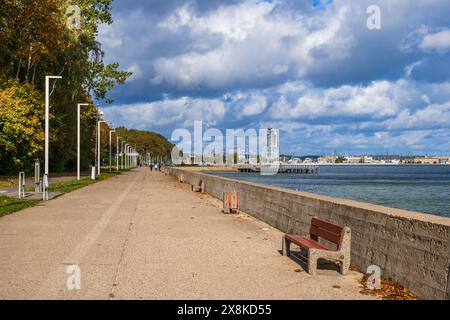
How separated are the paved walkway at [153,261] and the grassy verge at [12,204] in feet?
3.93

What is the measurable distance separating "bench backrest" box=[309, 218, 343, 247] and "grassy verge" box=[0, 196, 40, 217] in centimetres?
1014

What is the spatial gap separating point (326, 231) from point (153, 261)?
2.85m

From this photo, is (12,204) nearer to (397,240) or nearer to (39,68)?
(397,240)

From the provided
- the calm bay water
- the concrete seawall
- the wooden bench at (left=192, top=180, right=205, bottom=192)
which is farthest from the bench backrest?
the calm bay water

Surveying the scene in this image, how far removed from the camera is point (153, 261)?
855 centimetres

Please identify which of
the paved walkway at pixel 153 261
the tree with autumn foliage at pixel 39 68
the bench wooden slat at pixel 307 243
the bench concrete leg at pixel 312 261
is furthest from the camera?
the tree with autumn foliage at pixel 39 68

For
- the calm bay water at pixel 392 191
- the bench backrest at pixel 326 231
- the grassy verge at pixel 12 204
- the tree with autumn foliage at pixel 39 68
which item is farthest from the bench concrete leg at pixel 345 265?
the tree with autumn foliage at pixel 39 68

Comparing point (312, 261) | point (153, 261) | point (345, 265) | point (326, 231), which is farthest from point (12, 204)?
point (345, 265)

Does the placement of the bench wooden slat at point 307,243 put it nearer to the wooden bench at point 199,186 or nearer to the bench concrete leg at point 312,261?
the bench concrete leg at point 312,261

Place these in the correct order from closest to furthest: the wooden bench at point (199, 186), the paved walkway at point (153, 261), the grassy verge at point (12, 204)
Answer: the paved walkway at point (153, 261)
the grassy verge at point (12, 204)
the wooden bench at point (199, 186)

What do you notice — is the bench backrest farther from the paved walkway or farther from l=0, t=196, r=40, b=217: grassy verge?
l=0, t=196, r=40, b=217: grassy verge

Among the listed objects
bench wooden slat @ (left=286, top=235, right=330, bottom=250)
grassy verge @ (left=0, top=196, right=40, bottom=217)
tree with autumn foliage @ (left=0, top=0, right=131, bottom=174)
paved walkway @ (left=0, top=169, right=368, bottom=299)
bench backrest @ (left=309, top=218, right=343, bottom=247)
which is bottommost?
paved walkway @ (left=0, top=169, right=368, bottom=299)

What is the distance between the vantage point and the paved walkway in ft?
21.5

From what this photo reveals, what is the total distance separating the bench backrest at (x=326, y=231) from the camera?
781 cm
